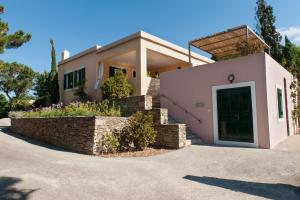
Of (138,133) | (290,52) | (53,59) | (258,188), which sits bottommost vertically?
(258,188)

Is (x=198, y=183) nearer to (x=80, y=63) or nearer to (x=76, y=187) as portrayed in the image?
(x=76, y=187)

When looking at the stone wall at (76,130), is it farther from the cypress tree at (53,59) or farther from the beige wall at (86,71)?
the cypress tree at (53,59)

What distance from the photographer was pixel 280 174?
5.84 meters

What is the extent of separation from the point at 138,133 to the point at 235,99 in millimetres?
4554

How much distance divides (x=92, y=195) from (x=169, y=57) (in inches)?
507

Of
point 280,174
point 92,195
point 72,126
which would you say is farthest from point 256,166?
point 72,126

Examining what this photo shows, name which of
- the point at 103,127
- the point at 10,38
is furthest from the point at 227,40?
the point at 10,38

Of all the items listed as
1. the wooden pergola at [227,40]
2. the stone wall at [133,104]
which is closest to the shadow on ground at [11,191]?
the stone wall at [133,104]

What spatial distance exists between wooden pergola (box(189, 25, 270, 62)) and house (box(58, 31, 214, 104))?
4.78 ft

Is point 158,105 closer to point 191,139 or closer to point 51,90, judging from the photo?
point 191,139

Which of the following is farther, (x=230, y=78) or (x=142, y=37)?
(x=142, y=37)

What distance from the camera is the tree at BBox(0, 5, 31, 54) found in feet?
43.8

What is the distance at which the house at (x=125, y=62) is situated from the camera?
1385cm

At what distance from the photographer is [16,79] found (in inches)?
1043
